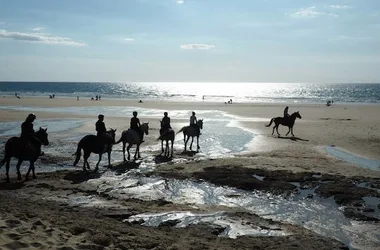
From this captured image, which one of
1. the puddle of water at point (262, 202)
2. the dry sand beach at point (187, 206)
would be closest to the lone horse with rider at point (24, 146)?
the dry sand beach at point (187, 206)

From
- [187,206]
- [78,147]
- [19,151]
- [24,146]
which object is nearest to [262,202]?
[187,206]

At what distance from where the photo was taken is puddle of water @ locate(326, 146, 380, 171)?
17156mm

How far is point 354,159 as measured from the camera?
1892 centimetres

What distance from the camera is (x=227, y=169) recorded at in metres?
15.5

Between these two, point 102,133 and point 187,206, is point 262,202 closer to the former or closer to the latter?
point 187,206

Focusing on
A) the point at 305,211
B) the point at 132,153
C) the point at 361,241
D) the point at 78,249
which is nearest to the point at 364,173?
the point at 305,211

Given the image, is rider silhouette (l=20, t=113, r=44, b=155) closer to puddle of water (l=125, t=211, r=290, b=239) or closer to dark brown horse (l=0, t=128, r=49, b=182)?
dark brown horse (l=0, t=128, r=49, b=182)

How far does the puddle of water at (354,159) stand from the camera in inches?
675

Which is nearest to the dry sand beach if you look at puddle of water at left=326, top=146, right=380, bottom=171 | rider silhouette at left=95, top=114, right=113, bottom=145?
puddle of water at left=326, top=146, right=380, bottom=171

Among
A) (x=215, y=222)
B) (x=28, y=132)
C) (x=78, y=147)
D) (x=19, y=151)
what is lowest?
(x=215, y=222)

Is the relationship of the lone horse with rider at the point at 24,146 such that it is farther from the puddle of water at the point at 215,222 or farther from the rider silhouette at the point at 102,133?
the puddle of water at the point at 215,222

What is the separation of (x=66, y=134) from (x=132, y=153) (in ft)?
28.9

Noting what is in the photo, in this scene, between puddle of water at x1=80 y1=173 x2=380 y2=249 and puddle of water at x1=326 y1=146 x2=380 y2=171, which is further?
puddle of water at x1=326 y1=146 x2=380 y2=171

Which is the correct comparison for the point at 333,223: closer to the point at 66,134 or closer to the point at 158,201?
the point at 158,201
